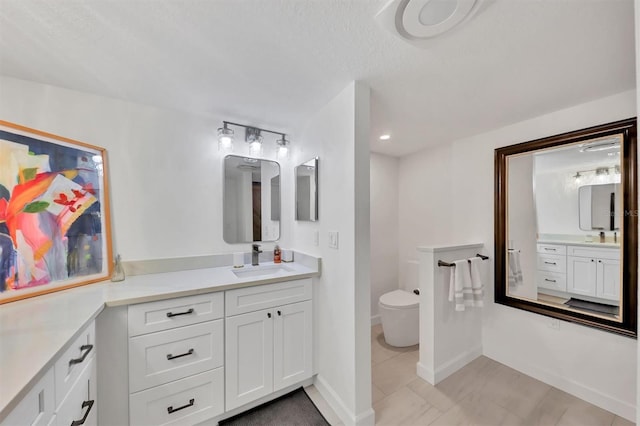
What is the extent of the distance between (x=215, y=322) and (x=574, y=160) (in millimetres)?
2886

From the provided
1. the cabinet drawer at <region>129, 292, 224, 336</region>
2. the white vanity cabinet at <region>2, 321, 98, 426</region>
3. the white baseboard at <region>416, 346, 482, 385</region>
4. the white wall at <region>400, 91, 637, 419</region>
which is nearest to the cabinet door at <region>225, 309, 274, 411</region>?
the cabinet drawer at <region>129, 292, 224, 336</region>

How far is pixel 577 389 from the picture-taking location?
175cm

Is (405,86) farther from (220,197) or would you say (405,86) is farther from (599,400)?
(599,400)

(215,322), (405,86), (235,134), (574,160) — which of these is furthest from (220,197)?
(574,160)

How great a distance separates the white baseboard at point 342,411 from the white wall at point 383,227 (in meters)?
1.36

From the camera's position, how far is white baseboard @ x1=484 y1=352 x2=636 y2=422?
1.56 m

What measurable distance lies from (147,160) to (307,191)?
49.5 inches

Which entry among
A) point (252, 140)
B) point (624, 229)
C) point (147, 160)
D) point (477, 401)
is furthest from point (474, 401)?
point (147, 160)

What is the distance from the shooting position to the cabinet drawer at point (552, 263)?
1914 mm

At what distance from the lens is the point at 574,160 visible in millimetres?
1826

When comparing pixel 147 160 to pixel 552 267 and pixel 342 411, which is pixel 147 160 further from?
pixel 552 267

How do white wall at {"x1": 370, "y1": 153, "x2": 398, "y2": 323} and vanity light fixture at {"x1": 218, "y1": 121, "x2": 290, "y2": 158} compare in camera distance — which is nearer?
vanity light fixture at {"x1": 218, "y1": 121, "x2": 290, "y2": 158}

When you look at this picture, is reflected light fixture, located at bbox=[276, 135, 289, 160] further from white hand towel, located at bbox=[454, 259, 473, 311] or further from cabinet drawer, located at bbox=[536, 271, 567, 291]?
cabinet drawer, located at bbox=[536, 271, 567, 291]

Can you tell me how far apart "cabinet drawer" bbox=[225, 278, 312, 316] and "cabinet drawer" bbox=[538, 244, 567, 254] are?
2.00 meters
